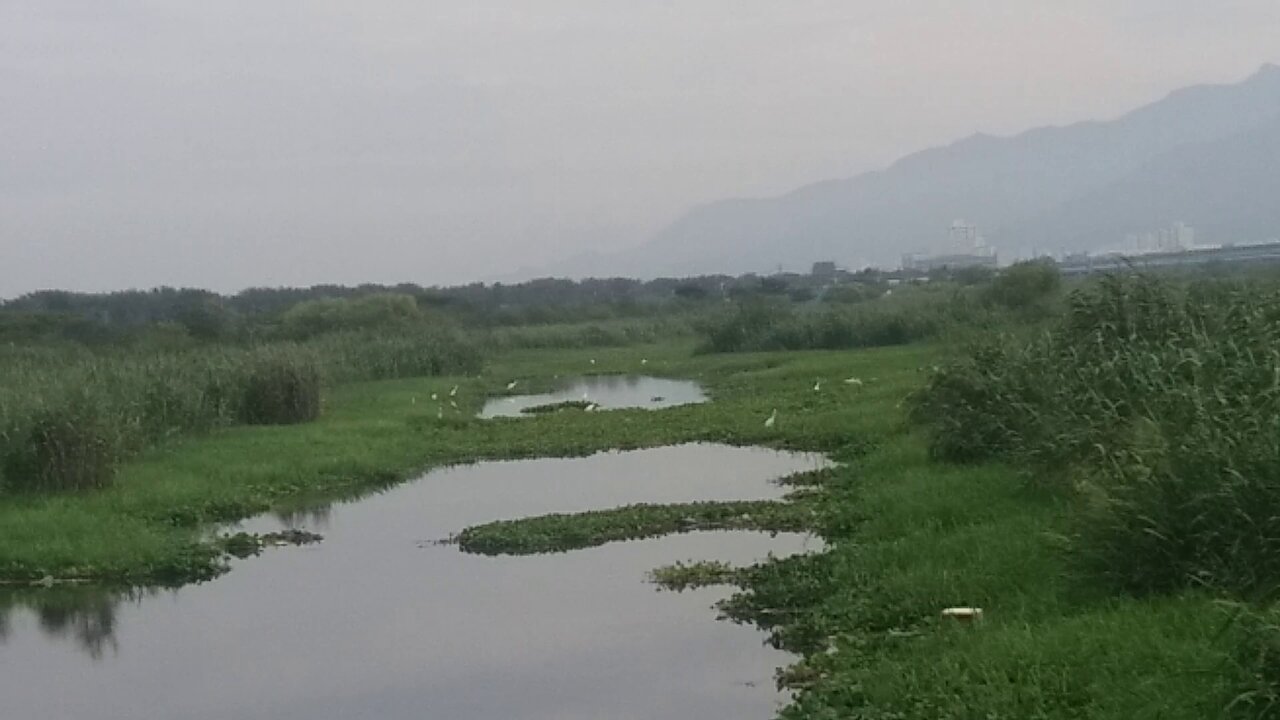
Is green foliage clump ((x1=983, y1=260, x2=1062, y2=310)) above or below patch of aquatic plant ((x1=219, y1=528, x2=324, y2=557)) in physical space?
above

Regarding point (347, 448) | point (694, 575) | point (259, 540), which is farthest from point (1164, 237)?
point (694, 575)

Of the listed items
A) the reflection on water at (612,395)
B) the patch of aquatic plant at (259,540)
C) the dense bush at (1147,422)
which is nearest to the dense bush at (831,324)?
the reflection on water at (612,395)

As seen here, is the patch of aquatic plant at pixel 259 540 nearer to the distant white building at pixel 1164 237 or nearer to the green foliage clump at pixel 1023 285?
the green foliage clump at pixel 1023 285

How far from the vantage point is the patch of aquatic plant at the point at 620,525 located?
501 inches

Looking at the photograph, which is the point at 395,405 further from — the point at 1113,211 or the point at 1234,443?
the point at 1113,211

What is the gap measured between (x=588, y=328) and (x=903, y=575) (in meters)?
44.9

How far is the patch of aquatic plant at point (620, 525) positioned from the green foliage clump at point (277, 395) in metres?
8.82

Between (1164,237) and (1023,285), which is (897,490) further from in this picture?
(1164,237)

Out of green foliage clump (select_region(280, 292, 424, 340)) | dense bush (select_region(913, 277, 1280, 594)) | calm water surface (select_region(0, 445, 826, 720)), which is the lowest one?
calm water surface (select_region(0, 445, 826, 720))

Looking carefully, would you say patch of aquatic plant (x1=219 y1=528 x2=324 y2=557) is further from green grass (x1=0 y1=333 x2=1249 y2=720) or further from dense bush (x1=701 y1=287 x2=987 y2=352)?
dense bush (x1=701 y1=287 x2=987 y2=352)

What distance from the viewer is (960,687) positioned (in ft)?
20.8

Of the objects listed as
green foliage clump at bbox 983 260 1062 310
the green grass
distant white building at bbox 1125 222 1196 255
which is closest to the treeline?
green foliage clump at bbox 983 260 1062 310

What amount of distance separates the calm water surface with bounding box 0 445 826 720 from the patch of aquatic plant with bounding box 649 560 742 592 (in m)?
0.17

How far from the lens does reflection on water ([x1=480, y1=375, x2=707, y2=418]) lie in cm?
2721
